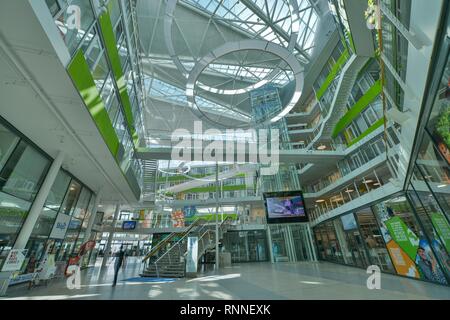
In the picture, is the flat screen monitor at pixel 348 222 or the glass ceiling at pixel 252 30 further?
the glass ceiling at pixel 252 30

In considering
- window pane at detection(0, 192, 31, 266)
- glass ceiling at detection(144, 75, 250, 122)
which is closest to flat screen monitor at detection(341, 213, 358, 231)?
window pane at detection(0, 192, 31, 266)

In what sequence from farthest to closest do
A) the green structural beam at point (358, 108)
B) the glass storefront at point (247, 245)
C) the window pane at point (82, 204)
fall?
the glass storefront at point (247, 245) → the green structural beam at point (358, 108) → the window pane at point (82, 204)

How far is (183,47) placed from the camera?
81.9 ft

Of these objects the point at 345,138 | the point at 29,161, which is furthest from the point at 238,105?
the point at 29,161

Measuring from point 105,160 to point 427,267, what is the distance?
613 inches

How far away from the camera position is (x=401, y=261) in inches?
403

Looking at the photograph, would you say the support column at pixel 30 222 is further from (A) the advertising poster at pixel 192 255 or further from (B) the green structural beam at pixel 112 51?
(A) the advertising poster at pixel 192 255

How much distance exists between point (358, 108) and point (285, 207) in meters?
11.2

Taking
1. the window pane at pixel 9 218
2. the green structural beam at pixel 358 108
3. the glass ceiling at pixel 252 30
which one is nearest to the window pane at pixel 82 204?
the window pane at pixel 9 218

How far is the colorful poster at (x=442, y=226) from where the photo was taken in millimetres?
6495

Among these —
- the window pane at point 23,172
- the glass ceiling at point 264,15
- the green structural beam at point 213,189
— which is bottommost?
the window pane at point 23,172

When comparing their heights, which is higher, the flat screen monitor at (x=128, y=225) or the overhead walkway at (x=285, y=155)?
the overhead walkway at (x=285, y=155)

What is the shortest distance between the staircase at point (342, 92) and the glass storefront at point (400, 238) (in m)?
8.94
